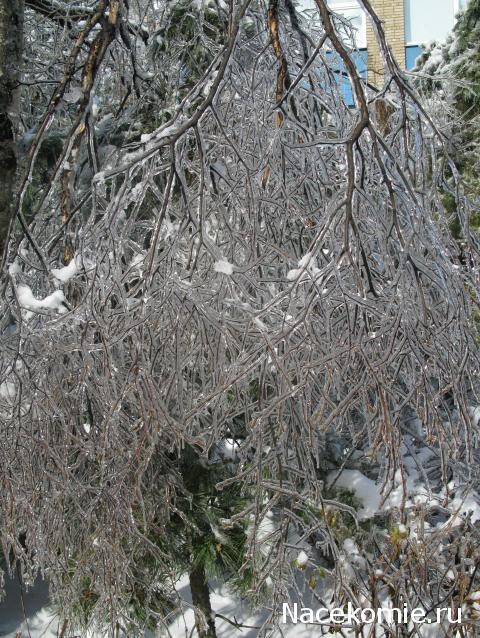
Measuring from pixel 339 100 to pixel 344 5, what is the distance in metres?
10.2

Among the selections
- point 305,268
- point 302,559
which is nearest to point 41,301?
point 305,268

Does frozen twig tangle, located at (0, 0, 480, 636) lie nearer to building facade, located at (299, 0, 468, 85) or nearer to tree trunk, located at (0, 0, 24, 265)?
tree trunk, located at (0, 0, 24, 265)

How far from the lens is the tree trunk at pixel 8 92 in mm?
2492

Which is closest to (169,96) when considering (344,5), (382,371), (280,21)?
(280,21)

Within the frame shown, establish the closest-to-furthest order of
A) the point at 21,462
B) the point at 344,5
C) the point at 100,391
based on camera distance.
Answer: the point at 100,391 → the point at 21,462 → the point at 344,5

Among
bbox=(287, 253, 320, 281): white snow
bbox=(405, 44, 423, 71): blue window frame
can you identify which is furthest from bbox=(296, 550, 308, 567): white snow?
bbox=(405, 44, 423, 71): blue window frame

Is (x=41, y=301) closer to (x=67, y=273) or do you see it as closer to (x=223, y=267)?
(x=67, y=273)

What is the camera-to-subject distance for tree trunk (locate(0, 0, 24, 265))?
2.49 m

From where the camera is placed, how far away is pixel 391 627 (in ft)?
10.00

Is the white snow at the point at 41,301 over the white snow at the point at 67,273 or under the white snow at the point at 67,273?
under

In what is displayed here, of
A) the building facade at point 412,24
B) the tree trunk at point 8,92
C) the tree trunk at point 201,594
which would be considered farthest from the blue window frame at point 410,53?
the tree trunk at point 8,92

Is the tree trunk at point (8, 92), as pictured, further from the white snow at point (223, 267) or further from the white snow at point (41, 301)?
the white snow at point (223, 267)

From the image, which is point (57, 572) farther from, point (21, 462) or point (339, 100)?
point (339, 100)

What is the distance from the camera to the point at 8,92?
2.54 meters
